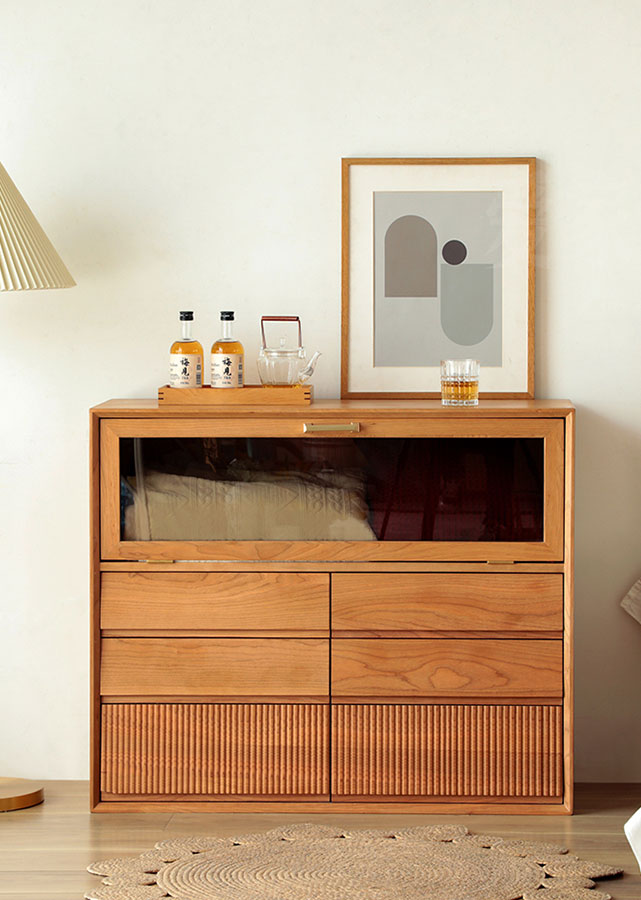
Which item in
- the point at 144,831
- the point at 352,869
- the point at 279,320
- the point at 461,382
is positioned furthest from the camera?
the point at 279,320

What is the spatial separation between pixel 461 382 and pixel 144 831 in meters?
1.39

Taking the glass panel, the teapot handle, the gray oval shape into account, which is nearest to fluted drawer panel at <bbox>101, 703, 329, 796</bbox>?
the glass panel

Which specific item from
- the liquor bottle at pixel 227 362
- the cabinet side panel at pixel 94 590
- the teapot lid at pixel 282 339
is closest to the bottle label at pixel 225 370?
the liquor bottle at pixel 227 362

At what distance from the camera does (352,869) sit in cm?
217

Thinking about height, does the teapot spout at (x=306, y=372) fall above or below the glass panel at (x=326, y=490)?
above

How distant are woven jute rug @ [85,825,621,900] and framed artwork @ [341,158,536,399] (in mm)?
1184

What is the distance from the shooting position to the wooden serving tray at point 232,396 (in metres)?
2.48

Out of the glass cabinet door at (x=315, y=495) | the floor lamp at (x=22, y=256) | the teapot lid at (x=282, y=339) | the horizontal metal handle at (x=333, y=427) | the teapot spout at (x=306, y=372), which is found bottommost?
the glass cabinet door at (x=315, y=495)

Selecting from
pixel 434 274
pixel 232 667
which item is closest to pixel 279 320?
pixel 434 274

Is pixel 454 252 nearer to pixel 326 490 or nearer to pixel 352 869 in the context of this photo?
pixel 326 490

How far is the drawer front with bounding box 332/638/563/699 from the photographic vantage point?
8.07ft

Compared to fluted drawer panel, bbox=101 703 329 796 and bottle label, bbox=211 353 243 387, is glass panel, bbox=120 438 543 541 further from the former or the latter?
fluted drawer panel, bbox=101 703 329 796

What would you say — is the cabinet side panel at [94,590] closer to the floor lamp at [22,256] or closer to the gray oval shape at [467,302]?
the floor lamp at [22,256]

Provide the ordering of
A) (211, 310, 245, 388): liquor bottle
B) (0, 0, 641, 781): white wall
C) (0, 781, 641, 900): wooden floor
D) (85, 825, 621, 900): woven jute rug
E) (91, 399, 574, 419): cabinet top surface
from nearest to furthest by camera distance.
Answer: (85, 825, 621, 900): woven jute rug
(0, 781, 641, 900): wooden floor
(91, 399, 574, 419): cabinet top surface
(211, 310, 245, 388): liquor bottle
(0, 0, 641, 781): white wall
